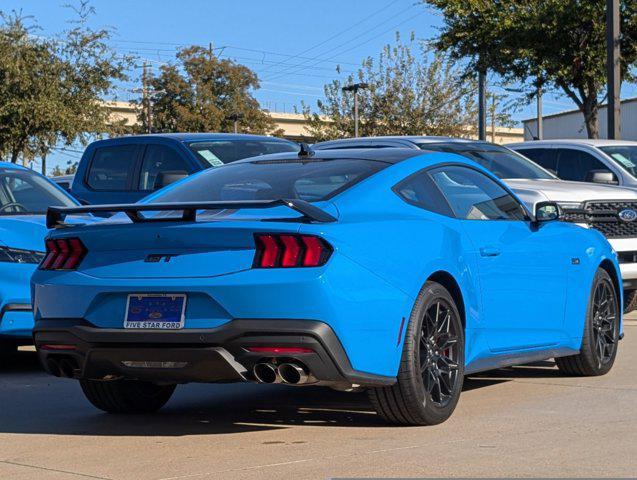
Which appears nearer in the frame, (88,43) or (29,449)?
(29,449)

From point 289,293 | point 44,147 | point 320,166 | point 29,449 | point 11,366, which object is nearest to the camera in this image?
point 289,293

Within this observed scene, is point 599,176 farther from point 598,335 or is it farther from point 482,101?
point 482,101

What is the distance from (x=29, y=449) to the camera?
633cm

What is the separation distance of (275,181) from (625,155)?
917 cm

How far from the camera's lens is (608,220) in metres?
11.9

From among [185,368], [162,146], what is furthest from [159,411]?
[162,146]

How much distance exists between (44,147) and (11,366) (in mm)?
36034

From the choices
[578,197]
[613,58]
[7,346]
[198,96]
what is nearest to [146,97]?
[198,96]

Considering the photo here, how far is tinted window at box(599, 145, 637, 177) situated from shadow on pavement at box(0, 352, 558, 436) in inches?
250

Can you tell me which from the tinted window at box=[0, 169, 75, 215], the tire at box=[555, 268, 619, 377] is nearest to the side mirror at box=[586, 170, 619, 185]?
the tire at box=[555, 268, 619, 377]

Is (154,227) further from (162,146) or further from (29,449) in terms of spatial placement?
(162,146)

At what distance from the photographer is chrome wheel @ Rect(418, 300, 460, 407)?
6.61 m

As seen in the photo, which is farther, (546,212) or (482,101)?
(482,101)

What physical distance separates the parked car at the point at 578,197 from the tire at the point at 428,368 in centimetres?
474
